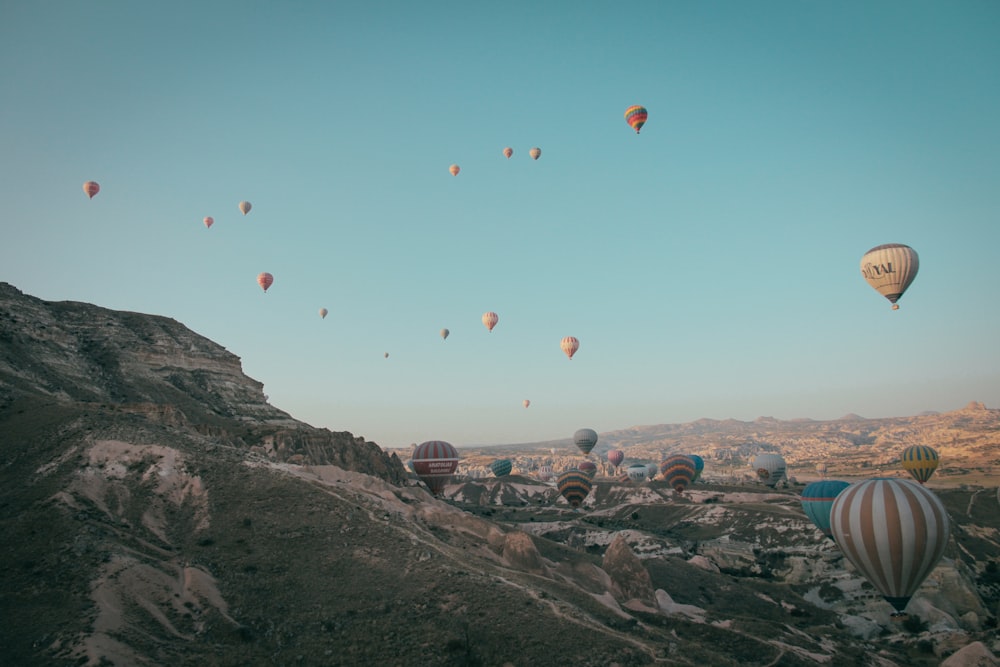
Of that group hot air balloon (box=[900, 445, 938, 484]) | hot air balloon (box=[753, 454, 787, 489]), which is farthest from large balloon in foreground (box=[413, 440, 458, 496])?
hot air balloon (box=[753, 454, 787, 489])

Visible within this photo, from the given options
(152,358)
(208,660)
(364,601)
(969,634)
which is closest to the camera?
(208,660)

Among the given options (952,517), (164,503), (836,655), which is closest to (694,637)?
(836,655)

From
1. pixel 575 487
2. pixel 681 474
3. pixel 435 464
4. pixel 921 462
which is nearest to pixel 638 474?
pixel 681 474

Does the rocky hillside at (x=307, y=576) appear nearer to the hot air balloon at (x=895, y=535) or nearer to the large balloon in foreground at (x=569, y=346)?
the hot air balloon at (x=895, y=535)

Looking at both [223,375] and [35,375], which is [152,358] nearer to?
[223,375]

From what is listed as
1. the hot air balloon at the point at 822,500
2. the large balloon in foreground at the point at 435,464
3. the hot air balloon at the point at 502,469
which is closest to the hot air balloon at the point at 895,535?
the hot air balloon at the point at 822,500

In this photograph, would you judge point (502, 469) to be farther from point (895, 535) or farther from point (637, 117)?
point (895, 535)

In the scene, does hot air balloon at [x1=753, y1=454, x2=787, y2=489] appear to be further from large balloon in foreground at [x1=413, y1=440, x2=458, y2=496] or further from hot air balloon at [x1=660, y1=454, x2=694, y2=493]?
large balloon in foreground at [x1=413, y1=440, x2=458, y2=496]
